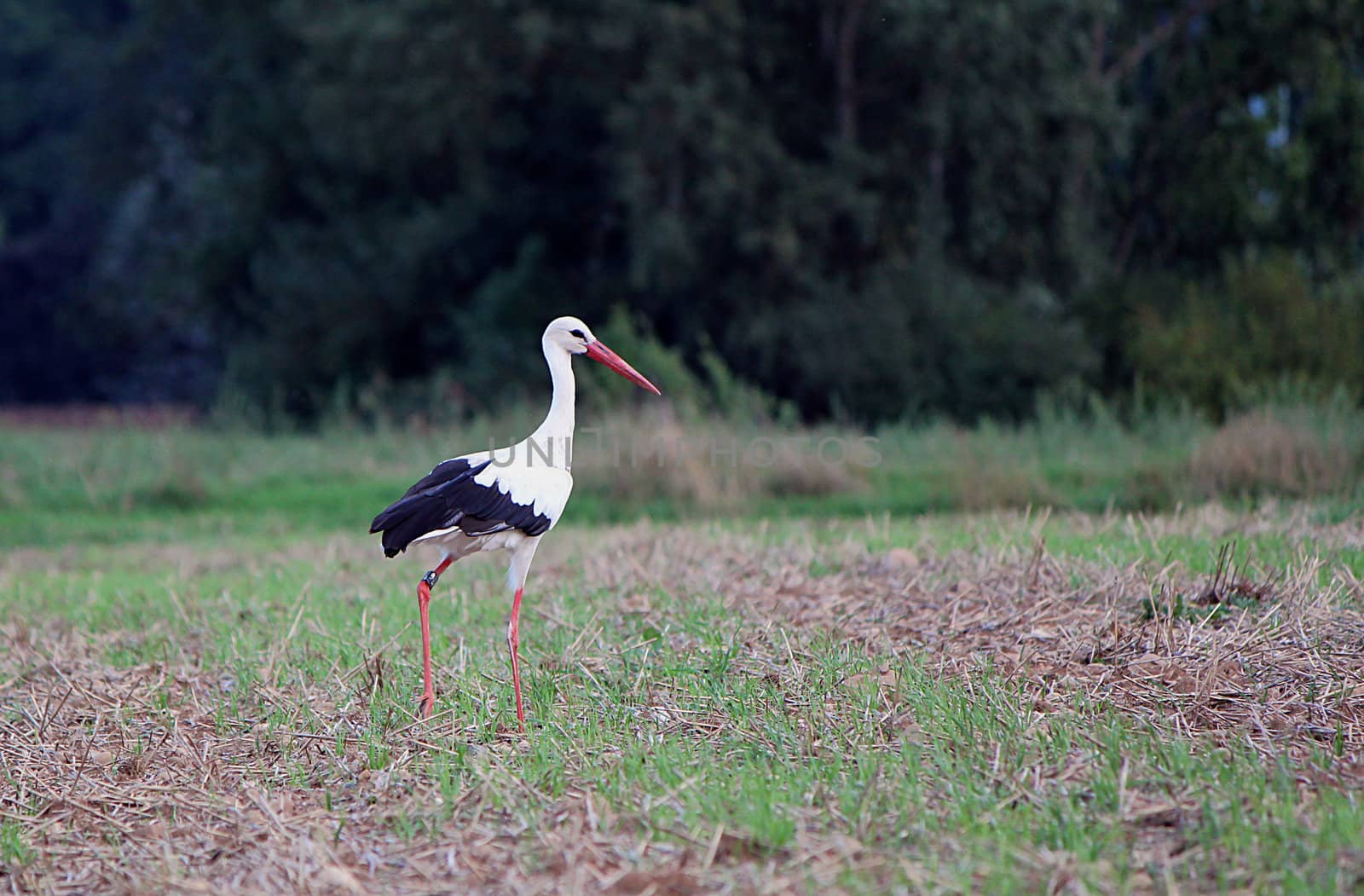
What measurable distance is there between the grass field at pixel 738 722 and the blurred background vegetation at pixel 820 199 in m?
9.19

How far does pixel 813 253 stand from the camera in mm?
20906

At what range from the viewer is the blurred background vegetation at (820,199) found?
63.6 ft

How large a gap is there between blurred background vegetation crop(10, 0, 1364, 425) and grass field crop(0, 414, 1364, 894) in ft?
30.2

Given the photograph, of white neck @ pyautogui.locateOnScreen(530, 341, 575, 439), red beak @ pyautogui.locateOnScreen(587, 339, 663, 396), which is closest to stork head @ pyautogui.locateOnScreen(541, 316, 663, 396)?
red beak @ pyautogui.locateOnScreen(587, 339, 663, 396)

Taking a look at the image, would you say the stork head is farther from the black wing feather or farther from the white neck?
the black wing feather

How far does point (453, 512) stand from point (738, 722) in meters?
1.34

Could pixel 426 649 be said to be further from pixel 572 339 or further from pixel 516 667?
pixel 572 339

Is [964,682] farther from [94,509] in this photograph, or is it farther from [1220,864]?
[94,509]

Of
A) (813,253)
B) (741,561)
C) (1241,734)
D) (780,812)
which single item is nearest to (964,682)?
(1241,734)

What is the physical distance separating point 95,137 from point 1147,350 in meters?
23.4

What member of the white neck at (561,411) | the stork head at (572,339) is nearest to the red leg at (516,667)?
the white neck at (561,411)

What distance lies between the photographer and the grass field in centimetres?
367

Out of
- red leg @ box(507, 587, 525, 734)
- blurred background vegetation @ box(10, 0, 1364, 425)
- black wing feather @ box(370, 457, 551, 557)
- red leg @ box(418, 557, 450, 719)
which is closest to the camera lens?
red leg @ box(507, 587, 525, 734)

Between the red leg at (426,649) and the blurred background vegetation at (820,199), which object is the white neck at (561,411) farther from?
the blurred background vegetation at (820,199)
